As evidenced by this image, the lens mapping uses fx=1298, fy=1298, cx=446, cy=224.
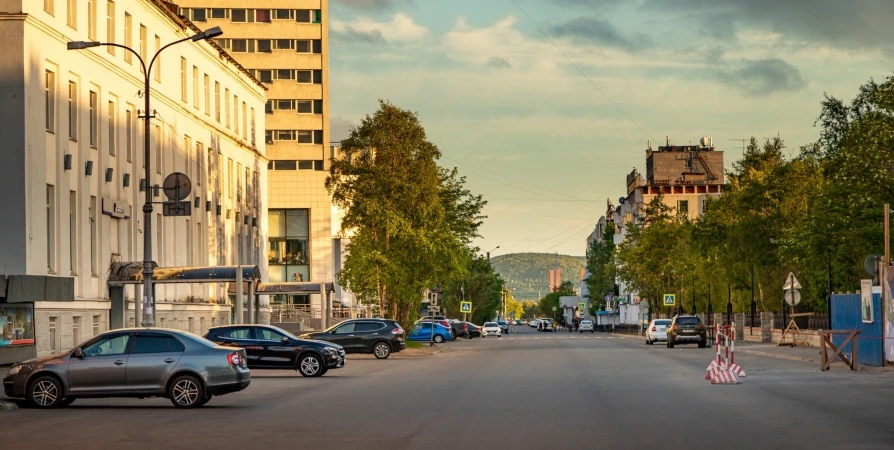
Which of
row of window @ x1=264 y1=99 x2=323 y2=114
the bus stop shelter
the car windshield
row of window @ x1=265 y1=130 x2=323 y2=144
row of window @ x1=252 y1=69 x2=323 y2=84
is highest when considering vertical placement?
row of window @ x1=252 y1=69 x2=323 y2=84

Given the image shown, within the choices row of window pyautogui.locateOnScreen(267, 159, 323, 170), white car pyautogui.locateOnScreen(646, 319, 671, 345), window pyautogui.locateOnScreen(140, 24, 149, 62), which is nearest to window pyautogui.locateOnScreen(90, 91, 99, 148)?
window pyautogui.locateOnScreen(140, 24, 149, 62)

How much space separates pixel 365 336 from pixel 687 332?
1848 cm

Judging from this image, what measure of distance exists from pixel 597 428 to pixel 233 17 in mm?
92863

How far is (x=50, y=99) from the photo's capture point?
41.1 meters

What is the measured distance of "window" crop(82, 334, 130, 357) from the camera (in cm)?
2297

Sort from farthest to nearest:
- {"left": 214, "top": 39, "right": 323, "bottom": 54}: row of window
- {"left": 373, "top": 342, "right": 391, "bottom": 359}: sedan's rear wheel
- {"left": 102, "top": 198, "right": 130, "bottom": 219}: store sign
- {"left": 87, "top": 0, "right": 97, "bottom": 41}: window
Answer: {"left": 214, "top": 39, "right": 323, "bottom": 54}: row of window, {"left": 373, "top": 342, "right": 391, "bottom": 359}: sedan's rear wheel, {"left": 102, "top": 198, "right": 130, "bottom": 219}: store sign, {"left": 87, "top": 0, "right": 97, "bottom": 41}: window

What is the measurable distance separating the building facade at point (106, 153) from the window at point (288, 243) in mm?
31100

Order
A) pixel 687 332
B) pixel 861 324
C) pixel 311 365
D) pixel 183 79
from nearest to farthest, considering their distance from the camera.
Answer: pixel 311 365, pixel 861 324, pixel 687 332, pixel 183 79

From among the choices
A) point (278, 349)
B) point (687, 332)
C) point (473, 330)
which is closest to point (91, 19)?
point (278, 349)

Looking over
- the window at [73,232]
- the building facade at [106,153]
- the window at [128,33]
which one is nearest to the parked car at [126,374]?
the building facade at [106,153]

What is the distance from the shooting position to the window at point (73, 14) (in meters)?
42.9

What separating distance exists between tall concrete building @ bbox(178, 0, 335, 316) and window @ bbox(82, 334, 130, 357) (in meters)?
81.2

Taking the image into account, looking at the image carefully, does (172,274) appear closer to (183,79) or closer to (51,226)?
(51,226)

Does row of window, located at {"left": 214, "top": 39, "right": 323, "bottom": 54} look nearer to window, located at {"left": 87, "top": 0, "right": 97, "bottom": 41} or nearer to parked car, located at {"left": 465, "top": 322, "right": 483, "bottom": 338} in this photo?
parked car, located at {"left": 465, "top": 322, "right": 483, "bottom": 338}
